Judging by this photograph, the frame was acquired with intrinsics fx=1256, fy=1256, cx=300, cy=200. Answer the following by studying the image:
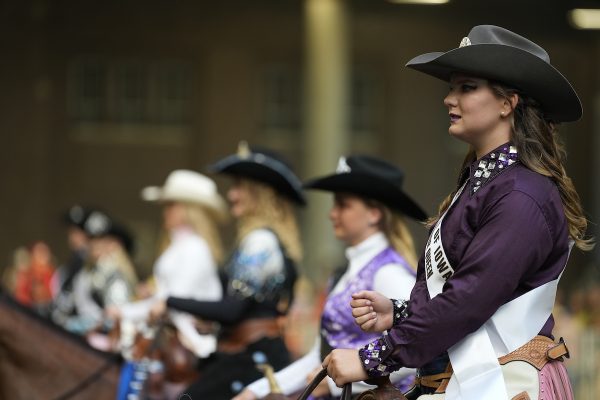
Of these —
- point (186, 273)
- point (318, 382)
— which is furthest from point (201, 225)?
point (318, 382)

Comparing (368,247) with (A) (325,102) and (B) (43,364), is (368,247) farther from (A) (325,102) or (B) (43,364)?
(A) (325,102)

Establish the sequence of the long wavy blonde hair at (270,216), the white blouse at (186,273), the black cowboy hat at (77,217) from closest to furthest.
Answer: the long wavy blonde hair at (270,216) → the white blouse at (186,273) → the black cowboy hat at (77,217)

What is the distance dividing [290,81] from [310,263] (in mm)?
7441

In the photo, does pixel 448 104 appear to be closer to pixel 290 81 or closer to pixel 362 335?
pixel 362 335

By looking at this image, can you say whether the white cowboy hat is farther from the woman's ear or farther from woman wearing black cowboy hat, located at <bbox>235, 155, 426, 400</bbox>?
the woman's ear

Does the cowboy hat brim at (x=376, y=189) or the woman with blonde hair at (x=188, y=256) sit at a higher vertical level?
the cowboy hat brim at (x=376, y=189)

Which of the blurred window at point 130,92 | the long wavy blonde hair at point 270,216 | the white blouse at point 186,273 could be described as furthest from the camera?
the blurred window at point 130,92

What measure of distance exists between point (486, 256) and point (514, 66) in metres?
0.57

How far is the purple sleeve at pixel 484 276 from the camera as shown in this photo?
3.46 m

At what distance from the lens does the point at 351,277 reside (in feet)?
16.7

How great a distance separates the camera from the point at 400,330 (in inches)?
141

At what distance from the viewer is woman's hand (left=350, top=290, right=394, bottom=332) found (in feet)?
12.2

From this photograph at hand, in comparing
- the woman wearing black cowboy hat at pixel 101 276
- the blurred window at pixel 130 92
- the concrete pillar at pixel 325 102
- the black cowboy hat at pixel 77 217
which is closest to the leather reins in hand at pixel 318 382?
the woman wearing black cowboy hat at pixel 101 276

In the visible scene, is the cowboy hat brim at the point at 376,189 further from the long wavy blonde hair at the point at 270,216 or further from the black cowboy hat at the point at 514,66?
the black cowboy hat at the point at 514,66
